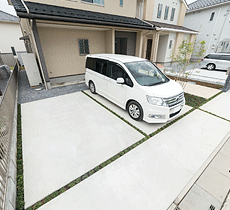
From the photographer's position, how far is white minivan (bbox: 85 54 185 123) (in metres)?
3.42

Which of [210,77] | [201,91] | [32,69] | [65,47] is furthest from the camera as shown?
[210,77]

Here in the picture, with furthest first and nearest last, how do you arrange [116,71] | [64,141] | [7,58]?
[7,58] → [116,71] → [64,141]

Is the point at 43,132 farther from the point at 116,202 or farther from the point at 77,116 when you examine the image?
the point at 116,202

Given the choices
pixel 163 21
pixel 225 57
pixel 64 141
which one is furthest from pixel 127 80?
pixel 163 21

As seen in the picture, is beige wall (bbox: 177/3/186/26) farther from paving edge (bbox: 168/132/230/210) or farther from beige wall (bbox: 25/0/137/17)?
paving edge (bbox: 168/132/230/210)

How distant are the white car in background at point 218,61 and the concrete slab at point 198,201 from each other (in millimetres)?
12249

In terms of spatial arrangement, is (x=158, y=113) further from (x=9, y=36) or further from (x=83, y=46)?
(x=9, y=36)

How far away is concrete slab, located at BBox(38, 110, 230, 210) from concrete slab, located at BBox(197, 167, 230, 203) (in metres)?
0.19

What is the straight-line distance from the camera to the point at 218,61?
34.4 feet

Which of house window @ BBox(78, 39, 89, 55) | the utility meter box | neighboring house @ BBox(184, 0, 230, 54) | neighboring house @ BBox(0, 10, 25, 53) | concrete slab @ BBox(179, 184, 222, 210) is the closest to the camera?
concrete slab @ BBox(179, 184, 222, 210)

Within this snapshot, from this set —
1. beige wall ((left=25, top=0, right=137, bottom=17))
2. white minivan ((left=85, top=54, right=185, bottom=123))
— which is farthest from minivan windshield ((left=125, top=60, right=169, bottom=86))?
beige wall ((left=25, top=0, right=137, bottom=17))

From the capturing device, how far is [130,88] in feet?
12.6

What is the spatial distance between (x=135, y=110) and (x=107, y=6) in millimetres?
7798

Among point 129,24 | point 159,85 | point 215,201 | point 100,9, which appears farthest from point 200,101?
point 100,9
